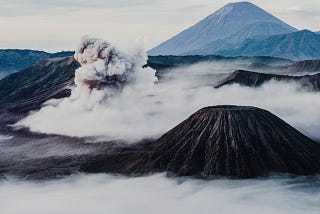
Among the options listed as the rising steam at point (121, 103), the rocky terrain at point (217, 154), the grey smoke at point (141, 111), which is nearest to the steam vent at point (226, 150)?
the rocky terrain at point (217, 154)

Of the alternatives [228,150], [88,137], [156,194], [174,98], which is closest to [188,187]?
[156,194]

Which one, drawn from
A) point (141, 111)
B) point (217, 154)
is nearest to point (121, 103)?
point (141, 111)

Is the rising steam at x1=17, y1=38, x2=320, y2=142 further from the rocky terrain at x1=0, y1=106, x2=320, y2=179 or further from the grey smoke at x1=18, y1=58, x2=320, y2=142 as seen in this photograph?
the rocky terrain at x1=0, y1=106, x2=320, y2=179

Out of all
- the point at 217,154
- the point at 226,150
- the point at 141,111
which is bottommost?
the point at 141,111

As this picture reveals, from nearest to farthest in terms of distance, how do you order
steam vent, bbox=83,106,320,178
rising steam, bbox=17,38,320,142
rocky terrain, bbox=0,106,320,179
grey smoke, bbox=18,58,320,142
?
steam vent, bbox=83,106,320,178
rocky terrain, bbox=0,106,320,179
grey smoke, bbox=18,58,320,142
rising steam, bbox=17,38,320,142

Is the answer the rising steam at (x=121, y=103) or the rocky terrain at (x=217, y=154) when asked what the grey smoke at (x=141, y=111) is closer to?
the rising steam at (x=121, y=103)

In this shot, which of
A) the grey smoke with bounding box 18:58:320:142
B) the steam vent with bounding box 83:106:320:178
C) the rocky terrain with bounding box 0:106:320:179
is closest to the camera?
the steam vent with bounding box 83:106:320:178

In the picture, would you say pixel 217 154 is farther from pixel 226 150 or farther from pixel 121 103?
pixel 121 103

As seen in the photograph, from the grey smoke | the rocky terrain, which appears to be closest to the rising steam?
the grey smoke
